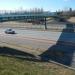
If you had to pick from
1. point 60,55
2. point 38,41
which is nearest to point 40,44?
point 38,41

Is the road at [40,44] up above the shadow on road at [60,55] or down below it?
below

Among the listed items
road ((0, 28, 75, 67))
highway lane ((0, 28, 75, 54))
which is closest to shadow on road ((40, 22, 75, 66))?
road ((0, 28, 75, 67))

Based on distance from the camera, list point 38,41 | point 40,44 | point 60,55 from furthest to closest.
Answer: point 38,41 → point 40,44 → point 60,55

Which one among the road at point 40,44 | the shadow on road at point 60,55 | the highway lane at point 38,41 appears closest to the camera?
the shadow on road at point 60,55

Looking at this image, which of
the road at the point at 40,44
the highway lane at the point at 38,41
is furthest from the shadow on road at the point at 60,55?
the highway lane at the point at 38,41

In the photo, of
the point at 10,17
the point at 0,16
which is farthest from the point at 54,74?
the point at 10,17

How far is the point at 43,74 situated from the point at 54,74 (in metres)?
0.90

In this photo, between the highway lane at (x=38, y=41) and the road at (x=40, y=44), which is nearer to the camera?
the road at (x=40, y=44)

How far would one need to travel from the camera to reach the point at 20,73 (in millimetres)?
14312

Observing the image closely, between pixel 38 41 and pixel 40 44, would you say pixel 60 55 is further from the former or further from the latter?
pixel 38 41

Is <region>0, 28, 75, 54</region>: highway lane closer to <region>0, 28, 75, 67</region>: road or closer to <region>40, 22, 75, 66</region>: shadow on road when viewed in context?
<region>0, 28, 75, 67</region>: road

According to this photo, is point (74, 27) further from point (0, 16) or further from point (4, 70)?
point (4, 70)

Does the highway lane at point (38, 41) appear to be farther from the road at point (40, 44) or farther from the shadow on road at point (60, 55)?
the shadow on road at point (60, 55)

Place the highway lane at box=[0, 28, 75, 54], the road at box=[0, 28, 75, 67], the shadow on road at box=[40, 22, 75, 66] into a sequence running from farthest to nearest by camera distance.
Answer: the highway lane at box=[0, 28, 75, 54] → the road at box=[0, 28, 75, 67] → the shadow on road at box=[40, 22, 75, 66]
